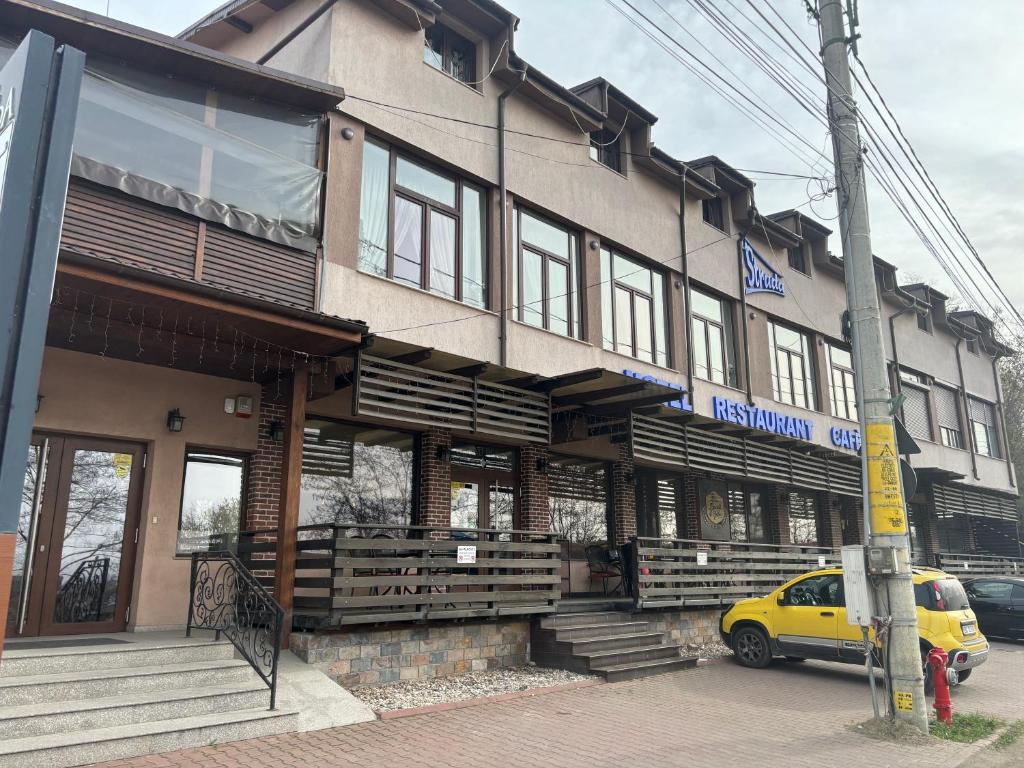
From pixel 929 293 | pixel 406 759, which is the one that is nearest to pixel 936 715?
pixel 406 759

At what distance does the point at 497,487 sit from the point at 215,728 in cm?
726

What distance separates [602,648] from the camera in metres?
11.3

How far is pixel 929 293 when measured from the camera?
89.0 feet

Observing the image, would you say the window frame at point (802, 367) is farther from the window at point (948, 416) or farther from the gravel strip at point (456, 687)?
the gravel strip at point (456, 687)

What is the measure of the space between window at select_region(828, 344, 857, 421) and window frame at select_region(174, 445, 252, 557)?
1616cm

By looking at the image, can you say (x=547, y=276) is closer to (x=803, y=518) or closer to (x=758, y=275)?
(x=758, y=275)

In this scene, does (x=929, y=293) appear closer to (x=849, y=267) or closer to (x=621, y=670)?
(x=849, y=267)

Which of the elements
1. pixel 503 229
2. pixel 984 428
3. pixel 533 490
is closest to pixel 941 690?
pixel 533 490

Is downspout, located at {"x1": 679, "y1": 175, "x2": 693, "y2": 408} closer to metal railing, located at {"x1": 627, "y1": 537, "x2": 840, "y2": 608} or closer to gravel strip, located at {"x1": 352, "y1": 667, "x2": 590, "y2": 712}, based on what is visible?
metal railing, located at {"x1": 627, "y1": 537, "x2": 840, "y2": 608}

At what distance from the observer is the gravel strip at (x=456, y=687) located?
346 inches

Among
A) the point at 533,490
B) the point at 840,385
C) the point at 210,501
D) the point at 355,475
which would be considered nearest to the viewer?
the point at 210,501

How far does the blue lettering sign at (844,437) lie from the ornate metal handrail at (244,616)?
16.3m

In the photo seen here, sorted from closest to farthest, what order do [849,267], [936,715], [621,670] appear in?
[936,715] → [849,267] → [621,670]

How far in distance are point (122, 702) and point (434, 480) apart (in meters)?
5.95
